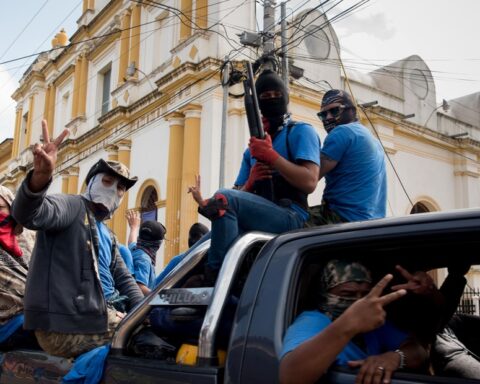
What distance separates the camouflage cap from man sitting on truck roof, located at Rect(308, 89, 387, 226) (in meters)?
1.06

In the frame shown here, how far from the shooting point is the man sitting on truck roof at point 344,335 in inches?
58.1

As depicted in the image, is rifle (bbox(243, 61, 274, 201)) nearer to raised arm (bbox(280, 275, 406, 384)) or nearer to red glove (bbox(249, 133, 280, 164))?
red glove (bbox(249, 133, 280, 164))

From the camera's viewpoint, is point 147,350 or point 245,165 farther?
point 245,165

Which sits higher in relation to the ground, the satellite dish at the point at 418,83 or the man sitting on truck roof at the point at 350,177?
the satellite dish at the point at 418,83

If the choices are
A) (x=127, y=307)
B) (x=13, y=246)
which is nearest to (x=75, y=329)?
(x=127, y=307)

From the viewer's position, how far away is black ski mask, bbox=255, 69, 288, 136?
2939 millimetres

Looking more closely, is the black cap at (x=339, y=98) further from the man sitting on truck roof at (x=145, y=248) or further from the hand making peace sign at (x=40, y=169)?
the man sitting on truck roof at (x=145, y=248)

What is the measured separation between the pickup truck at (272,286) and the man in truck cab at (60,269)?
1.92 feet

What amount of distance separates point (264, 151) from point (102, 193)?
3.42 ft

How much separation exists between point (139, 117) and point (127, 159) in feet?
4.26

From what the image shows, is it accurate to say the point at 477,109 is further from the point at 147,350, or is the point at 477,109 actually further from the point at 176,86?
the point at 147,350

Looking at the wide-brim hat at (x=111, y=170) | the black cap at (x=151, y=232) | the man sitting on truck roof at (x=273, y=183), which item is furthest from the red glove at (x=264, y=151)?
the black cap at (x=151, y=232)

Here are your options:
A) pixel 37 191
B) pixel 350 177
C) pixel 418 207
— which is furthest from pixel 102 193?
pixel 418 207

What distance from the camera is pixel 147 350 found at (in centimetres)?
214
